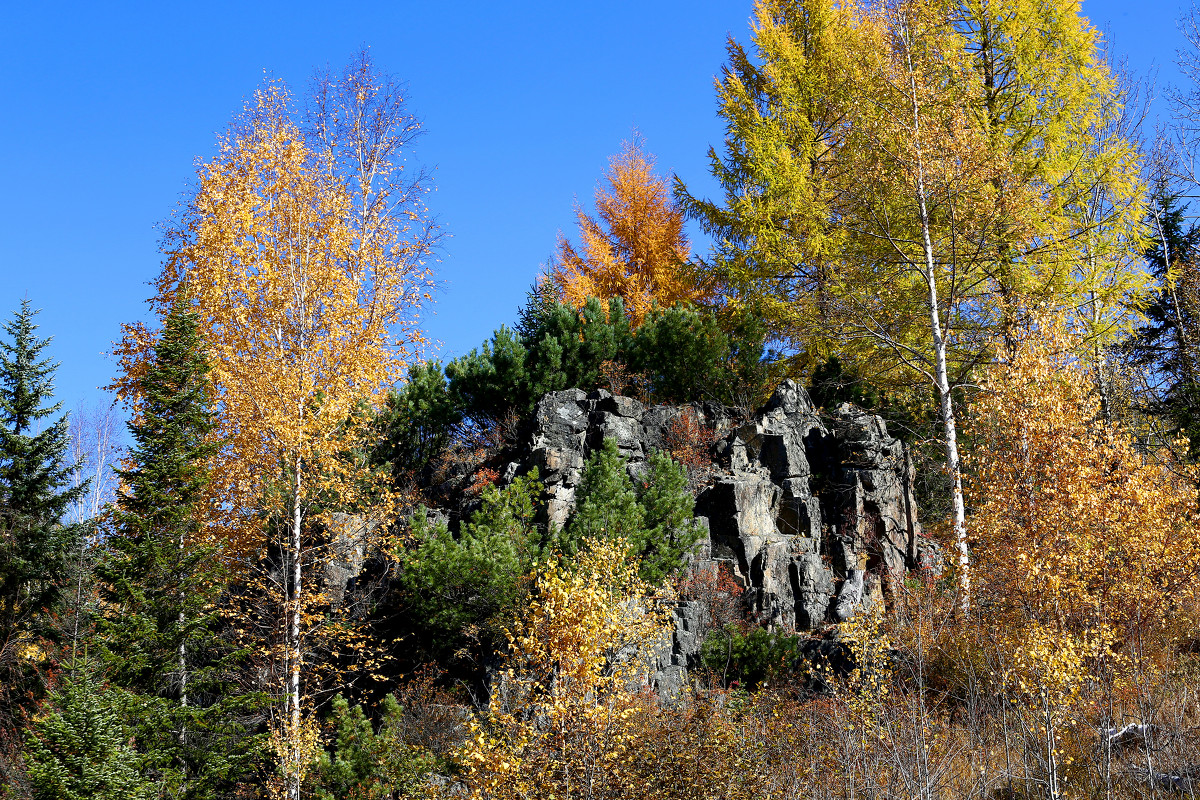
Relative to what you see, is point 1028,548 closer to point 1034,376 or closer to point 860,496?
point 1034,376

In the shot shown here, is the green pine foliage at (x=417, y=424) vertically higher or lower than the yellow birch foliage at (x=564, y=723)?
higher

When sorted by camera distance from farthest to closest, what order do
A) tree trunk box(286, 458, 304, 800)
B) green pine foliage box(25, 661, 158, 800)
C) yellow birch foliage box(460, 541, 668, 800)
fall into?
tree trunk box(286, 458, 304, 800), green pine foliage box(25, 661, 158, 800), yellow birch foliage box(460, 541, 668, 800)

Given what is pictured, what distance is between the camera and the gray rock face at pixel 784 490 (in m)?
13.9

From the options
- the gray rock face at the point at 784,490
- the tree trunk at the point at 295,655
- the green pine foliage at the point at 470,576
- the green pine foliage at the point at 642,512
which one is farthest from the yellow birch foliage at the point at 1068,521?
the tree trunk at the point at 295,655

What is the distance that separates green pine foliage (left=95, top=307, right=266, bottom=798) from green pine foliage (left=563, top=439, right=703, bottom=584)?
5.33 m

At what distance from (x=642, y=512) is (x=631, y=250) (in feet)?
44.2

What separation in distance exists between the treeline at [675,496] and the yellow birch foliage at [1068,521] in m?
0.05

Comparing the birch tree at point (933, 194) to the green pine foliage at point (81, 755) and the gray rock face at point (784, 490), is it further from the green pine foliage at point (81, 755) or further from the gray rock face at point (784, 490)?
the green pine foliage at point (81, 755)

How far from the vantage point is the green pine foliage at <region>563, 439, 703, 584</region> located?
12.7 meters

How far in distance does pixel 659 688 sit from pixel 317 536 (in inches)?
250

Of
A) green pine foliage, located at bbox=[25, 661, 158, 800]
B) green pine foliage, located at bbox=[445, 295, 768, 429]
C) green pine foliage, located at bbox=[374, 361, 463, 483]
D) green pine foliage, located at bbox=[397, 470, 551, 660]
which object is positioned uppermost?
green pine foliage, located at bbox=[445, 295, 768, 429]

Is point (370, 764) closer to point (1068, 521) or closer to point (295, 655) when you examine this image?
point (295, 655)

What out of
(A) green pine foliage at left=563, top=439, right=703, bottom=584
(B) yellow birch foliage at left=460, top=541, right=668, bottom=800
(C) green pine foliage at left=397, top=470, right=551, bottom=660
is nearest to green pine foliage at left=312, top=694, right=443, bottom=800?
(C) green pine foliage at left=397, top=470, right=551, bottom=660

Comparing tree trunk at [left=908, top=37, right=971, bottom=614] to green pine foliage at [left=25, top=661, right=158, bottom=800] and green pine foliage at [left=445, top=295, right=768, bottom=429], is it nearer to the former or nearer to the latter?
green pine foliage at [left=445, top=295, right=768, bottom=429]
